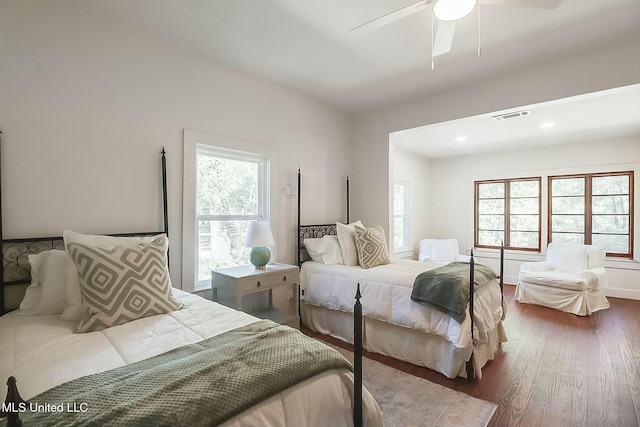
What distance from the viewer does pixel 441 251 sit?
564cm

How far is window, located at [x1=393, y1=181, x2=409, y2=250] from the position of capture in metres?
5.87

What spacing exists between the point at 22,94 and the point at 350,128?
3.40 m

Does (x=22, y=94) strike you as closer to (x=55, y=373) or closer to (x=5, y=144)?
(x=5, y=144)

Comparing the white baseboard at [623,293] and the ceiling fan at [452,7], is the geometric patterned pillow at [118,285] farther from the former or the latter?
the white baseboard at [623,293]

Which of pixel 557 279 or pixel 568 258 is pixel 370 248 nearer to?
pixel 557 279

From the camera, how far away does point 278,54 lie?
2.66 meters

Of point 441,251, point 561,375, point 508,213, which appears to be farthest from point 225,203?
point 508,213

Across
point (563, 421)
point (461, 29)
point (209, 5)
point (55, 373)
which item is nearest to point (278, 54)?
point (209, 5)

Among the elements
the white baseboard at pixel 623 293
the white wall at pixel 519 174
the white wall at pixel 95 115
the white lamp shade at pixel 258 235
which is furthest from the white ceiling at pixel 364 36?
the white baseboard at pixel 623 293

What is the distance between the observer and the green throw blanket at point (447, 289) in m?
2.24

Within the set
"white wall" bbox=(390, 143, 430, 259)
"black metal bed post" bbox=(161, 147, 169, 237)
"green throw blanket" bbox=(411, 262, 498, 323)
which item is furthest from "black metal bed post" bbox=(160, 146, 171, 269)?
"white wall" bbox=(390, 143, 430, 259)

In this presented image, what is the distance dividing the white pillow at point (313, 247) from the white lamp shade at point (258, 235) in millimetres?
735

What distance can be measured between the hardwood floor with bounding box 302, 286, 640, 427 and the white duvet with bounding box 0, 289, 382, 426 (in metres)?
1.45

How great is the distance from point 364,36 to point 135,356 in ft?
8.39
